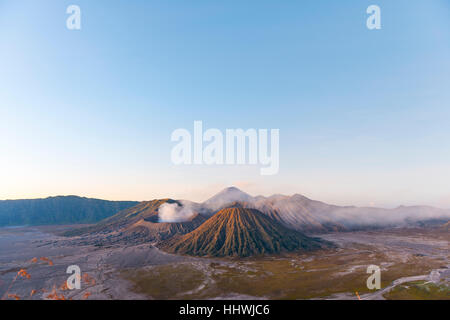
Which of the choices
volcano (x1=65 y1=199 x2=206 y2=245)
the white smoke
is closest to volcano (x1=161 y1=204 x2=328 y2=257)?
volcano (x1=65 y1=199 x2=206 y2=245)

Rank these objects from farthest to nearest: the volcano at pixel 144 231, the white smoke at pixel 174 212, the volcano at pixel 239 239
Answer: the white smoke at pixel 174 212, the volcano at pixel 144 231, the volcano at pixel 239 239

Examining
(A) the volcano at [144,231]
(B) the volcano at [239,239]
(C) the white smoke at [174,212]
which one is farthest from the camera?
(C) the white smoke at [174,212]

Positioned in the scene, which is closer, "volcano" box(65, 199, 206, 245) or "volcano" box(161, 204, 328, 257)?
"volcano" box(161, 204, 328, 257)

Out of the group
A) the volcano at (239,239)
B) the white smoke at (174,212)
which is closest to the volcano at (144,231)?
the white smoke at (174,212)

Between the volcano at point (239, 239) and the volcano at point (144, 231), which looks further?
the volcano at point (144, 231)

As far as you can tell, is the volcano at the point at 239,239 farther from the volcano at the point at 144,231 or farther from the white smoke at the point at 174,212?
the white smoke at the point at 174,212

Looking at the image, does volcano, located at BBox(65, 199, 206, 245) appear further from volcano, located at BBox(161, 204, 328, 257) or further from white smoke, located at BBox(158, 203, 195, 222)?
volcano, located at BBox(161, 204, 328, 257)

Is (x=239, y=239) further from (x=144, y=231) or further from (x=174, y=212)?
(x=174, y=212)
